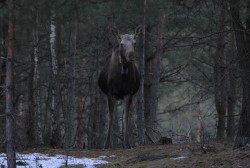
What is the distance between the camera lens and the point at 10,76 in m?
6.64

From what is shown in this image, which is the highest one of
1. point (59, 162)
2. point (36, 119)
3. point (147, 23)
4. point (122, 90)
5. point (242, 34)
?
point (147, 23)

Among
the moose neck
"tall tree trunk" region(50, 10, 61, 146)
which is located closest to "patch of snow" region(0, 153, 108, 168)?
"tall tree trunk" region(50, 10, 61, 146)

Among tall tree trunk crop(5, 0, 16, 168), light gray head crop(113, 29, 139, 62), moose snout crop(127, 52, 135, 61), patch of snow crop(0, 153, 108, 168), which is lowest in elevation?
patch of snow crop(0, 153, 108, 168)

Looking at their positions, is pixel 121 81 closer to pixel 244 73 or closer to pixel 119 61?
pixel 119 61

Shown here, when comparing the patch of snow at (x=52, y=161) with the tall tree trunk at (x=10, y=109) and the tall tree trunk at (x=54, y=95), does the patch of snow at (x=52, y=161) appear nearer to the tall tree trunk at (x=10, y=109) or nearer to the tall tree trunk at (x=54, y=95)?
the tall tree trunk at (x=10, y=109)

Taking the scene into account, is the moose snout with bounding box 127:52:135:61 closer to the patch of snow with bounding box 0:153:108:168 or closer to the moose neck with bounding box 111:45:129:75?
the moose neck with bounding box 111:45:129:75

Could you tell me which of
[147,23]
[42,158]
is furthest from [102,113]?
[42,158]

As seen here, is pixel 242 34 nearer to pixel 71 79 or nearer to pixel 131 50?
pixel 131 50

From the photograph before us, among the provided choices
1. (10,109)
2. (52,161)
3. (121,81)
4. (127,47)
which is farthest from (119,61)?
(10,109)

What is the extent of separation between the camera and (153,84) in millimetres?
16297

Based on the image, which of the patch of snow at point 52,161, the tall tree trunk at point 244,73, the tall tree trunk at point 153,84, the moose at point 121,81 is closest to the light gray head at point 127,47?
the moose at point 121,81

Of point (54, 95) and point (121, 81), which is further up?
point (121, 81)

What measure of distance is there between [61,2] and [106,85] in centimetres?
632

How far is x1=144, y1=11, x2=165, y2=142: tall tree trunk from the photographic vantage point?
15.9 meters
